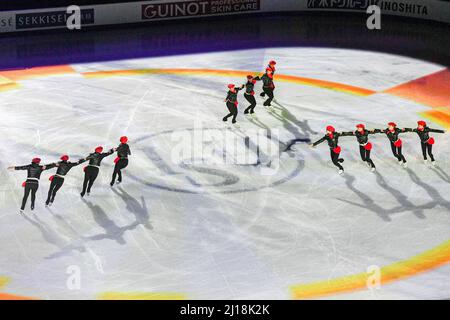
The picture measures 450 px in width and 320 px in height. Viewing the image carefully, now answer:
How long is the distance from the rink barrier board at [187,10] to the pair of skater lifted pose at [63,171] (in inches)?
709

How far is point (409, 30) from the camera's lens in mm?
39625

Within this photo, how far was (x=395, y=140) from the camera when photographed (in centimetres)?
2370

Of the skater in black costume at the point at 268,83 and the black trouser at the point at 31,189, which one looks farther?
the skater in black costume at the point at 268,83

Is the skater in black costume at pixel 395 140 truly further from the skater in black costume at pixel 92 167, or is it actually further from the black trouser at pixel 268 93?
the skater in black costume at pixel 92 167

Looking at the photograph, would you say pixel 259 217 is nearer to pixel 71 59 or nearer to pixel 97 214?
pixel 97 214

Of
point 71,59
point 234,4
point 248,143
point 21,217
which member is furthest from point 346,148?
point 234,4

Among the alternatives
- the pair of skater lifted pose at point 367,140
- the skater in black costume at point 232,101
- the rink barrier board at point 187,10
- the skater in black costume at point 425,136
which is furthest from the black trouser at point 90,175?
the rink barrier board at point 187,10

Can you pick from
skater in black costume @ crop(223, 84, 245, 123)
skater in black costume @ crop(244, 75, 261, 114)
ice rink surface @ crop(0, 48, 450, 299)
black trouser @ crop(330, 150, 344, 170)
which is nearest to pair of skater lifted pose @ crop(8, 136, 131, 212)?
ice rink surface @ crop(0, 48, 450, 299)

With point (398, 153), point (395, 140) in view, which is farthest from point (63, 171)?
point (398, 153)

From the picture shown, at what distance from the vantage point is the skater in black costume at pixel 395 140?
2353cm

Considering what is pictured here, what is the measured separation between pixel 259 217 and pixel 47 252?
566cm

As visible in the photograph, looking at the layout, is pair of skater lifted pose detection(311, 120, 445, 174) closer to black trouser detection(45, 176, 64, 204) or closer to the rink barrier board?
black trouser detection(45, 176, 64, 204)

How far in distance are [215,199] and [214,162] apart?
274 centimetres

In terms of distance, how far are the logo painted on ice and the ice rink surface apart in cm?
7
